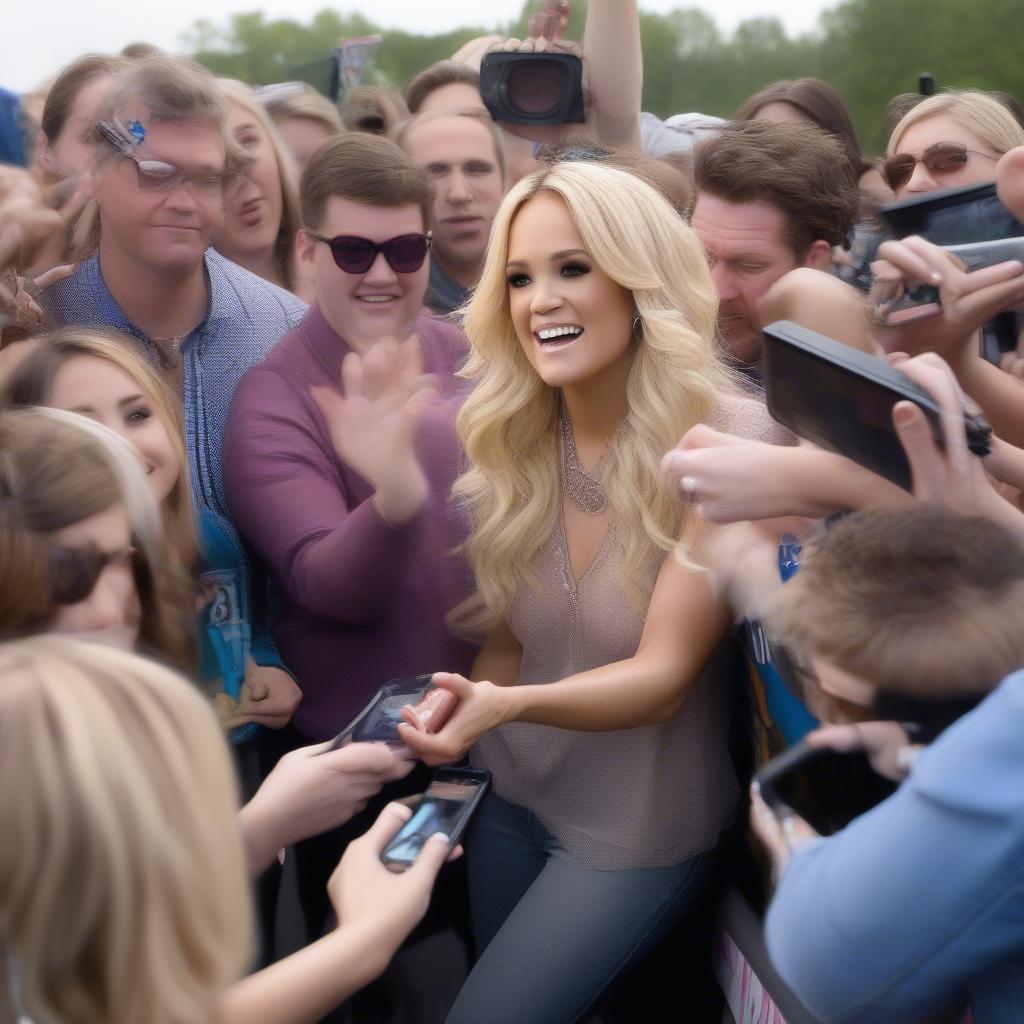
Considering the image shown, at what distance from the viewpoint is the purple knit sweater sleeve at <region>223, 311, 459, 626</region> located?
2.08m

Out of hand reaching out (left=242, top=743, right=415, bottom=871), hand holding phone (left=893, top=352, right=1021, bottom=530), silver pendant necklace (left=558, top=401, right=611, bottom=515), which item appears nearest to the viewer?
hand holding phone (left=893, top=352, right=1021, bottom=530)

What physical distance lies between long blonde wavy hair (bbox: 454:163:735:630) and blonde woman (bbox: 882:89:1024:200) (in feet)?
2.68

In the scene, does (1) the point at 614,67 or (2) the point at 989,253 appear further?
(1) the point at 614,67

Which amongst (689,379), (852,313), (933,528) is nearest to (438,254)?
(689,379)

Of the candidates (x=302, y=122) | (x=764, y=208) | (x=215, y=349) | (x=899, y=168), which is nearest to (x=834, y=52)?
(x=302, y=122)

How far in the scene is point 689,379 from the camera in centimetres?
210

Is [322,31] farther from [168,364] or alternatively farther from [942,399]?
[942,399]

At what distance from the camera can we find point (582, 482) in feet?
7.21

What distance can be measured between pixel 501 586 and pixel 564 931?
58 centimetres

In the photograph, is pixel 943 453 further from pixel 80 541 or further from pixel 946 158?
pixel 946 158

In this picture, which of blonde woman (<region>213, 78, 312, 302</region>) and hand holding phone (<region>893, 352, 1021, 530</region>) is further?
blonde woman (<region>213, 78, 312, 302</region>)

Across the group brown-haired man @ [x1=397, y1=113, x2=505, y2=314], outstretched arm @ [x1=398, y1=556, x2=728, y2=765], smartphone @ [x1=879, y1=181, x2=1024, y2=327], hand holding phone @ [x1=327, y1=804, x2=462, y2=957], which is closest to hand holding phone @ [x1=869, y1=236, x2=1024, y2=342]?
smartphone @ [x1=879, y1=181, x2=1024, y2=327]

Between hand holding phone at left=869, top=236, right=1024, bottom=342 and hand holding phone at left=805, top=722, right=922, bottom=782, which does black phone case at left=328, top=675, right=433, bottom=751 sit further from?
hand holding phone at left=869, top=236, right=1024, bottom=342

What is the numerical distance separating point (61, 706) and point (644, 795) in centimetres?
121
